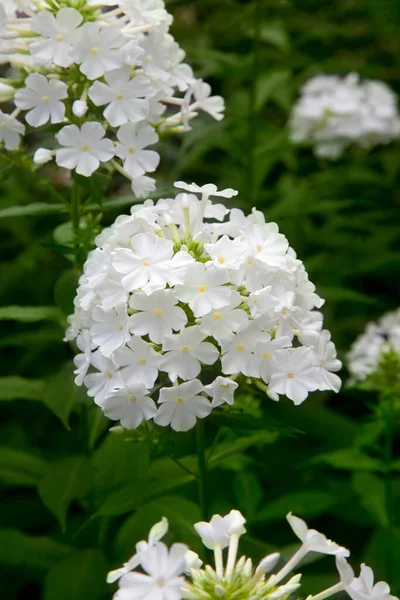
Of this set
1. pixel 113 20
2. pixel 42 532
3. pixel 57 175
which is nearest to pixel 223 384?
pixel 113 20

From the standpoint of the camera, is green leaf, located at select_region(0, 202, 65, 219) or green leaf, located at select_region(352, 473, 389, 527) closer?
green leaf, located at select_region(0, 202, 65, 219)

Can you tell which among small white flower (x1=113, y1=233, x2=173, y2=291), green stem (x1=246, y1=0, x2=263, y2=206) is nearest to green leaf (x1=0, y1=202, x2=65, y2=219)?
small white flower (x1=113, y1=233, x2=173, y2=291)

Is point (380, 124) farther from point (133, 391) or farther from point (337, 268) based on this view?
point (133, 391)

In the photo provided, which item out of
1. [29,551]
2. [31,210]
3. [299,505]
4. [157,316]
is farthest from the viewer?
[299,505]

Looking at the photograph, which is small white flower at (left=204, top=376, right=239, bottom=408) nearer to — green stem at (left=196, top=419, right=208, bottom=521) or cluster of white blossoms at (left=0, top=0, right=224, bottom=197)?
green stem at (left=196, top=419, right=208, bottom=521)

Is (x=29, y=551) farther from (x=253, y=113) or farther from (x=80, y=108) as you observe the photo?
(x=253, y=113)

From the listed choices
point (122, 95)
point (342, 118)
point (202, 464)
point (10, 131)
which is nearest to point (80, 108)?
point (122, 95)

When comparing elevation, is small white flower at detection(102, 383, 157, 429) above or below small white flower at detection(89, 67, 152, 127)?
below

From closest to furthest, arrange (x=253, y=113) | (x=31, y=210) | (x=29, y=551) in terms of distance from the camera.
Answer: (x=31, y=210) → (x=29, y=551) → (x=253, y=113)
